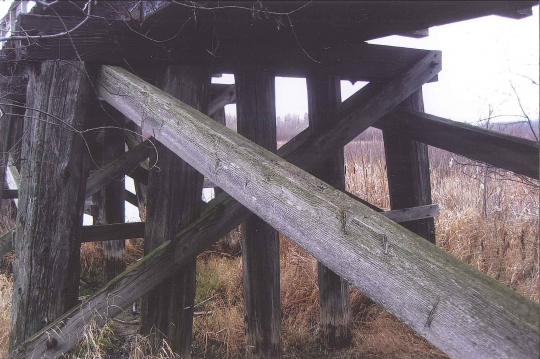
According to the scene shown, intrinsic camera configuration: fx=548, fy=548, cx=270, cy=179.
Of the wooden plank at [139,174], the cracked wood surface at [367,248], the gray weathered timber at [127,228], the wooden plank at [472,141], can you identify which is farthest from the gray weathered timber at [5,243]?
the wooden plank at [472,141]

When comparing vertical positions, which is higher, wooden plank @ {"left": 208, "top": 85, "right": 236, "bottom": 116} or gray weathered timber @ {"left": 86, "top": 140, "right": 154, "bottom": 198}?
wooden plank @ {"left": 208, "top": 85, "right": 236, "bottom": 116}

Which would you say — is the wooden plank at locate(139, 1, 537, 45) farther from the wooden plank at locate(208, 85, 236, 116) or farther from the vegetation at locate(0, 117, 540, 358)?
the wooden plank at locate(208, 85, 236, 116)

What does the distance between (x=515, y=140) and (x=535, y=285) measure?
2.52 metres

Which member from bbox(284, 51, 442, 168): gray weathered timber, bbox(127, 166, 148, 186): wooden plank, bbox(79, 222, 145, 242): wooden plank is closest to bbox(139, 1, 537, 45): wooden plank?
bbox(284, 51, 442, 168): gray weathered timber

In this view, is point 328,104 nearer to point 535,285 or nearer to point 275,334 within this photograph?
point 275,334

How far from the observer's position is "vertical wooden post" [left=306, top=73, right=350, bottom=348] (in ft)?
12.9

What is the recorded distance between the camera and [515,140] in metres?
3.19

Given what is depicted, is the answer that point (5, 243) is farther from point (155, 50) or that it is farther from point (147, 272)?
point (155, 50)

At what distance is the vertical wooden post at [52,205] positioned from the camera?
2.95 meters

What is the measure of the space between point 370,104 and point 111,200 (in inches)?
132

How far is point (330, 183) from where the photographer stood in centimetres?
414

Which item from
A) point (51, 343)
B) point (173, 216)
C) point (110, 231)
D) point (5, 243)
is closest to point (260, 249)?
point (173, 216)

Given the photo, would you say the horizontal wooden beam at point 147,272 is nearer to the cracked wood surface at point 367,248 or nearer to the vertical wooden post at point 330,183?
the cracked wood surface at point 367,248

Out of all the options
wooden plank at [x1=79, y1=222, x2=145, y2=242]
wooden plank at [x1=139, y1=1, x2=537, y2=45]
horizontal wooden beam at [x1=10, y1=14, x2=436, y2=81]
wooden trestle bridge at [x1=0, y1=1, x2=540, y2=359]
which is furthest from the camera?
wooden plank at [x1=79, y1=222, x2=145, y2=242]
